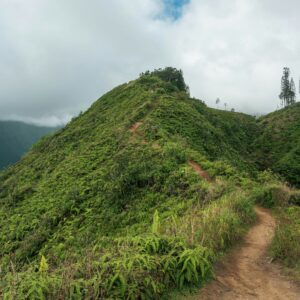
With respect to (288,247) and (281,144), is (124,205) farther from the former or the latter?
(281,144)

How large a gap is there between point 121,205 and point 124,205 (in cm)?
18

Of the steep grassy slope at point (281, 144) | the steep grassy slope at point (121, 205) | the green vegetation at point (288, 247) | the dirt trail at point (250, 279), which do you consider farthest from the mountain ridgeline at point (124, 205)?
the steep grassy slope at point (281, 144)

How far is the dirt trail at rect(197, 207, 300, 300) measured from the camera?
639 centimetres

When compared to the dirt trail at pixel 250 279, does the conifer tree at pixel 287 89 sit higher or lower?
higher

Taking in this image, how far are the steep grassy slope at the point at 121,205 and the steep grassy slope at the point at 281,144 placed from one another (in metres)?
16.9

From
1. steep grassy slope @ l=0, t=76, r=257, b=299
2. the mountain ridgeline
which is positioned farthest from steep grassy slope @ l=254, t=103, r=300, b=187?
the mountain ridgeline

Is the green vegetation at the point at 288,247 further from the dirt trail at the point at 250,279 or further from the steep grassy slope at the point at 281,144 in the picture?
the steep grassy slope at the point at 281,144

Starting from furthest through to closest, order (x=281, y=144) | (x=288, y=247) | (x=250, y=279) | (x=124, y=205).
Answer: (x=281, y=144), (x=124, y=205), (x=288, y=247), (x=250, y=279)

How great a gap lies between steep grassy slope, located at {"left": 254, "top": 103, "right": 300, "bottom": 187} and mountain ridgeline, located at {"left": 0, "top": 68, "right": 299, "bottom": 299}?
1767 centimetres

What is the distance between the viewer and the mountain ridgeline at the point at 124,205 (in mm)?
5848

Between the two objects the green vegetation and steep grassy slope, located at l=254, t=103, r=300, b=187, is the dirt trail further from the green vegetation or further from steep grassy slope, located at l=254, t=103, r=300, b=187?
steep grassy slope, located at l=254, t=103, r=300, b=187

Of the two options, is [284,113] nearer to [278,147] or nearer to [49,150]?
[278,147]

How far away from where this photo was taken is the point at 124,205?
18438 mm

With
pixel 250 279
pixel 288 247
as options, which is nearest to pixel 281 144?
pixel 288 247
